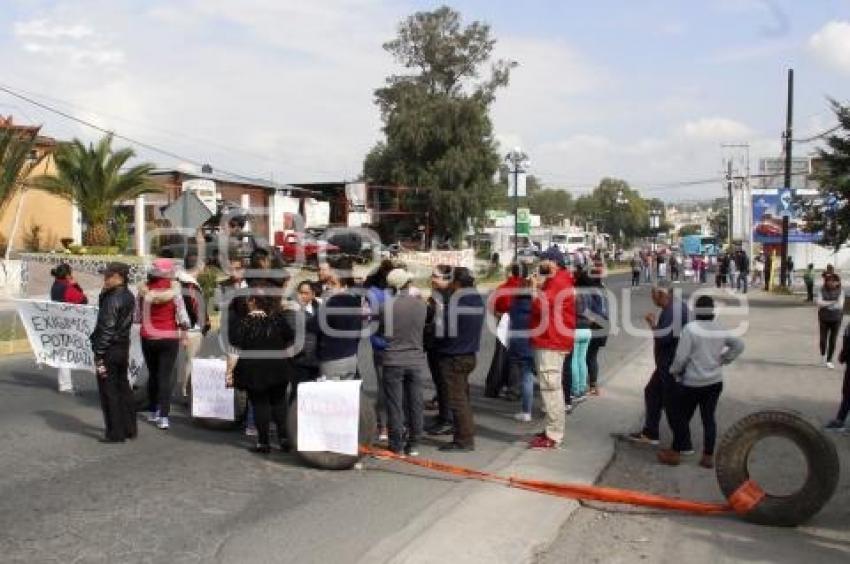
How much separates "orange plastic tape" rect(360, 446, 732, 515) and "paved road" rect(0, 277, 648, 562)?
290mm

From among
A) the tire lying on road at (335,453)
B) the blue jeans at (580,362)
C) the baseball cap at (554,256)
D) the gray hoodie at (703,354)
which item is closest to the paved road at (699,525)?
the gray hoodie at (703,354)

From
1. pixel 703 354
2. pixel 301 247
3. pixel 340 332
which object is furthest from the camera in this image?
pixel 301 247

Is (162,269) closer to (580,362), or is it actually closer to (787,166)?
(580,362)

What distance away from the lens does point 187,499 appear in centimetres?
738

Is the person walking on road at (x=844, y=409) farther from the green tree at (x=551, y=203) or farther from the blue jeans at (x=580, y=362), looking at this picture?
the green tree at (x=551, y=203)

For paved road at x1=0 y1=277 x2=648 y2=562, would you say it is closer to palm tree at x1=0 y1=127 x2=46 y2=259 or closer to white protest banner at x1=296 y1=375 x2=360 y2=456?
white protest banner at x1=296 y1=375 x2=360 y2=456

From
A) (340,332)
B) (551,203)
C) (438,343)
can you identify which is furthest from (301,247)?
(551,203)

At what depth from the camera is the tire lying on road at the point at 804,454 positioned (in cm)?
683

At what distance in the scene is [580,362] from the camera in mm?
11961

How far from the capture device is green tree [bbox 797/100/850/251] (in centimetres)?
2632

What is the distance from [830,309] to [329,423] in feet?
33.9

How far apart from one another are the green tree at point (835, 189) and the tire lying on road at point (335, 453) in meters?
20.3

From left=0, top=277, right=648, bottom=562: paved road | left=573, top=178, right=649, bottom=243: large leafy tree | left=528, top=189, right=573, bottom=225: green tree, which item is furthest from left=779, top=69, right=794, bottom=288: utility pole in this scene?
left=528, top=189, right=573, bottom=225: green tree

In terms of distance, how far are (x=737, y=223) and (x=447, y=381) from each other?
81.9 m
